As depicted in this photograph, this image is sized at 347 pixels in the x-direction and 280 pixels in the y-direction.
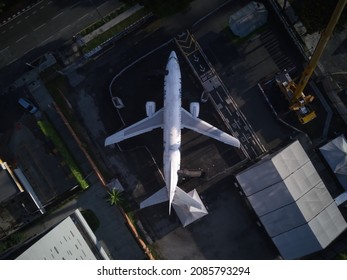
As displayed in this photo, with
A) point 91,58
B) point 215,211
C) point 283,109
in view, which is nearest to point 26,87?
point 91,58

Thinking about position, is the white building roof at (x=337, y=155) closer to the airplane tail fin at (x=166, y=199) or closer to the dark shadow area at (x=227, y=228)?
the dark shadow area at (x=227, y=228)

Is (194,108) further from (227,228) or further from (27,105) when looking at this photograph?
(27,105)

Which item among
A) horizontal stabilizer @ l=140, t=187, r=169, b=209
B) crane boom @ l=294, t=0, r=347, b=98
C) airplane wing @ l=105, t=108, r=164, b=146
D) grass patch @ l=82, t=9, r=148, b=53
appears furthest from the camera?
grass patch @ l=82, t=9, r=148, b=53

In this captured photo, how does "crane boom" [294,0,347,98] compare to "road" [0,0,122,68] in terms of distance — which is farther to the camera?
"road" [0,0,122,68]

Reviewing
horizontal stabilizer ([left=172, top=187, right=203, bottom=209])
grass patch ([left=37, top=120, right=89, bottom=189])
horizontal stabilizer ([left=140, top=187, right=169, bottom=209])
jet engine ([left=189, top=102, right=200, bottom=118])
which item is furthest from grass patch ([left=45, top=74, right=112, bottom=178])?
jet engine ([left=189, top=102, right=200, bottom=118])

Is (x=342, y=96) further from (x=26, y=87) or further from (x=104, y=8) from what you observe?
(x=26, y=87)

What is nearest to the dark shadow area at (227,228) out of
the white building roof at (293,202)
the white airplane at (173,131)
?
the white airplane at (173,131)

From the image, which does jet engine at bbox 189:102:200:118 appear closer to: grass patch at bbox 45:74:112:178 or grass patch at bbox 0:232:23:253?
grass patch at bbox 45:74:112:178
